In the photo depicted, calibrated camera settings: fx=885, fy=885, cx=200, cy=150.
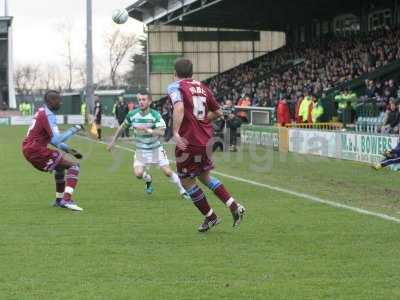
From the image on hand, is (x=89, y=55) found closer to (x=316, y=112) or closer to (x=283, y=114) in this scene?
(x=283, y=114)

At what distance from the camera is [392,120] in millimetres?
23094

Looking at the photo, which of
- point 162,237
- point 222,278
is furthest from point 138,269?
point 162,237

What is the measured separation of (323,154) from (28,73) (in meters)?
93.0

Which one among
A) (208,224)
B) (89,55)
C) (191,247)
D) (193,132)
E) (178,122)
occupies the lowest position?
(191,247)

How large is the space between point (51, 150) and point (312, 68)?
31.3 metres

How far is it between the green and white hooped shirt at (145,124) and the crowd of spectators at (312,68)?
1603cm

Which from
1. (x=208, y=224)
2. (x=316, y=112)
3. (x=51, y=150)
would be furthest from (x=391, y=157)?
(x=316, y=112)

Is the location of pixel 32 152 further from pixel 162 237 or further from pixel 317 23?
pixel 317 23

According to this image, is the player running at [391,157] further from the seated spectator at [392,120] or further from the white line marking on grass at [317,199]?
the seated spectator at [392,120]

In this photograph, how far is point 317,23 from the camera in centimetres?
5459

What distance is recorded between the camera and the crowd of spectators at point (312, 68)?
1455 inches

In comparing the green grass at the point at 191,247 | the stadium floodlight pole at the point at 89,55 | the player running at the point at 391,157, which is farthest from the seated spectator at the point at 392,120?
the stadium floodlight pole at the point at 89,55

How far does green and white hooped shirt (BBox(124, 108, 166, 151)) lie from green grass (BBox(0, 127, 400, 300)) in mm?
850

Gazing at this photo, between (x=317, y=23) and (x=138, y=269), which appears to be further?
(x=317, y=23)
